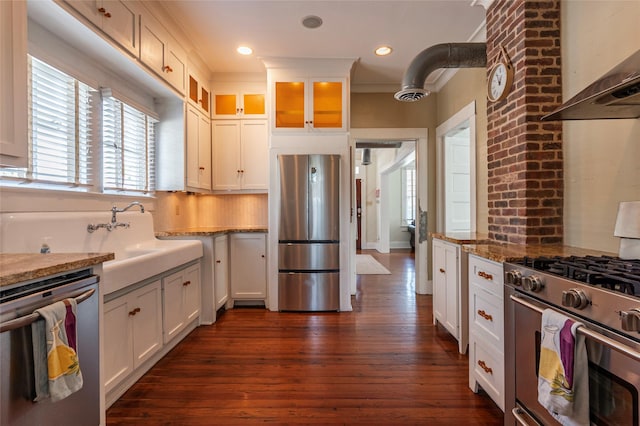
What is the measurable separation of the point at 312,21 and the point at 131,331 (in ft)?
9.14

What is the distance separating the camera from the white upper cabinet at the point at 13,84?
1267 millimetres

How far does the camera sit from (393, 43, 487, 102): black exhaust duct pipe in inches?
106

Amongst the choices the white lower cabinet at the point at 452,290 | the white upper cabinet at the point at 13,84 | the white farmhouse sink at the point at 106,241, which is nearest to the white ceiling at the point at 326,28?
the white upper cabinet at the point at 13,84

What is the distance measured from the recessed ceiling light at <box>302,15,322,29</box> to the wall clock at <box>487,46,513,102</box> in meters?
1.50

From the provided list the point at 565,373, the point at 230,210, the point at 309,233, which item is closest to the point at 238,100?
the point at 230,210

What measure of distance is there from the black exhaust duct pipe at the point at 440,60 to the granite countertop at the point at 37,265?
254 centimetres

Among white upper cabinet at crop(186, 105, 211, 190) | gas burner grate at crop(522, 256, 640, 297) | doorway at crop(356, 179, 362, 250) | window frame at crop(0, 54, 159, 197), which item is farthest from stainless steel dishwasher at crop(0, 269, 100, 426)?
doorway at crop(356, 179, 362, 250)

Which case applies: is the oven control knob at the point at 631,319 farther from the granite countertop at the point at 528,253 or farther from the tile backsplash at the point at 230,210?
the tile backsplash at the point at 230,210

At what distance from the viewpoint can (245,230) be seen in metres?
3.45

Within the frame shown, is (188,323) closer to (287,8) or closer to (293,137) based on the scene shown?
(293,137)

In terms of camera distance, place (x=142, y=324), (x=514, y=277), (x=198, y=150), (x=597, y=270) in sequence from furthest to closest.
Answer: (x=198, y=150), (x=142, y=324), (x=514, y=277), (x=597, y=270)

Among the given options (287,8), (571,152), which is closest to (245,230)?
(287,8)

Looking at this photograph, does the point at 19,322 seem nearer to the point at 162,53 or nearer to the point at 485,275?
the point at 485,275

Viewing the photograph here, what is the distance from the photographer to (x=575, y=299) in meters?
1.04
